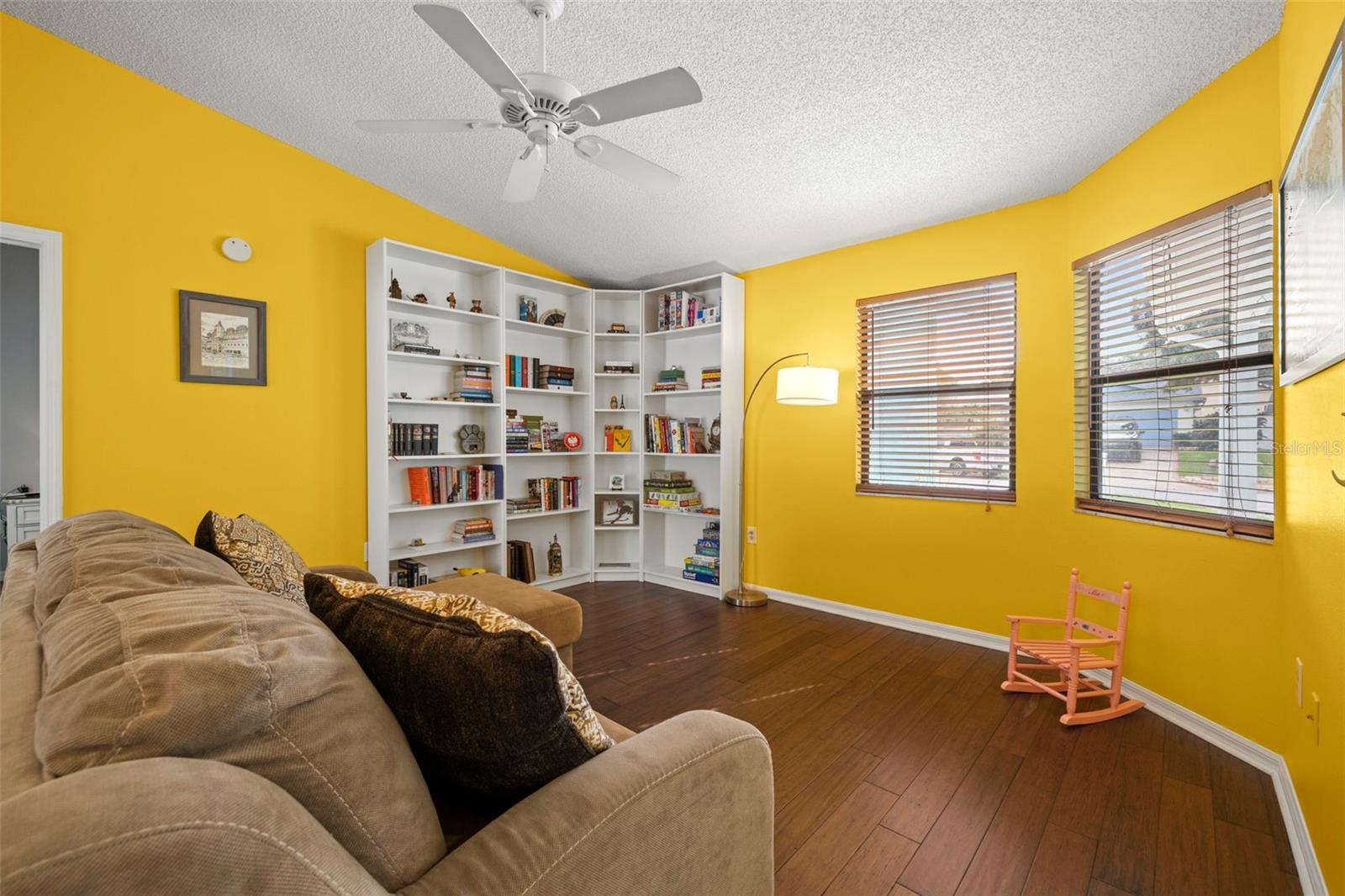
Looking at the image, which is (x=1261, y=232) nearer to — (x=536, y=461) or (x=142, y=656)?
(x=142, y=656)

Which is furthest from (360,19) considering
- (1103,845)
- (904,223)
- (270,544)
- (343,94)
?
(1103,845)

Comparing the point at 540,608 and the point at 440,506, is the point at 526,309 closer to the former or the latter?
the point at 440,506

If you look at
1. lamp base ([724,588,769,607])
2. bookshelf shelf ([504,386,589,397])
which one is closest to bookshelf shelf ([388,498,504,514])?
bookshelf shelf ([504,386,589,397])

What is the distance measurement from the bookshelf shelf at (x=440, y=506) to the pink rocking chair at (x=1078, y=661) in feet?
10.5

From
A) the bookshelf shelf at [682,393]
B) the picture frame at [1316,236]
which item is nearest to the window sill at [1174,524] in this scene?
the picture frame at [1316,236]

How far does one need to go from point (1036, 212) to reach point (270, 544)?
12.7 feet

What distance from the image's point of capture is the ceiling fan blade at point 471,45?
4.89ft

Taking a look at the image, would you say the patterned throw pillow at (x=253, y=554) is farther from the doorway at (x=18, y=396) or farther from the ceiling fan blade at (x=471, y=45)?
the doorway at (x=18, y=396)

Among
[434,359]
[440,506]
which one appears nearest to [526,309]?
[434,359]

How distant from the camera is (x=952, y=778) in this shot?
6.82ft

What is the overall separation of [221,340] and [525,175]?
2030 millimetres

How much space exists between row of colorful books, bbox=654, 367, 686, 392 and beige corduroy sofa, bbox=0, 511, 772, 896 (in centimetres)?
374

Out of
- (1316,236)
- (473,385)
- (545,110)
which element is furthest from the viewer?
(473,385)

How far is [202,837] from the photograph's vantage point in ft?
1.61
